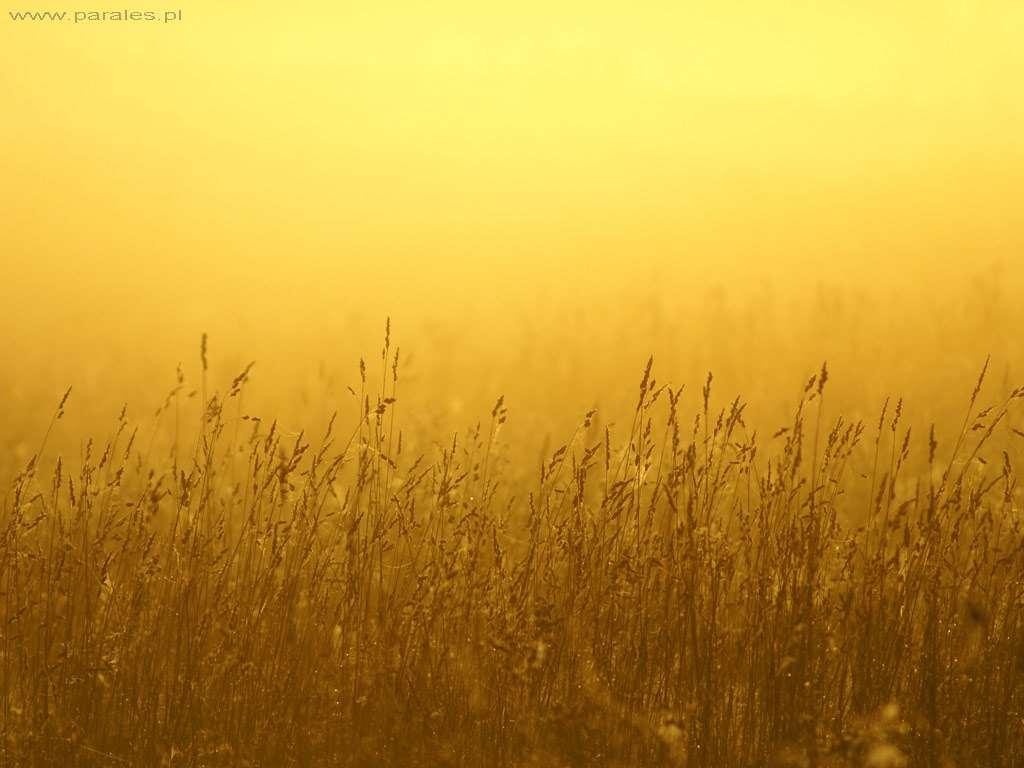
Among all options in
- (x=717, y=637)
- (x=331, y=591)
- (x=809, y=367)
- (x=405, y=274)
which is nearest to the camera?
(x=717, y=637)

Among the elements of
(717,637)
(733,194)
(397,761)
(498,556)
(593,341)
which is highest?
(733,194)

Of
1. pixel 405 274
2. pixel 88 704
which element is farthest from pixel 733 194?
pixel 88 704

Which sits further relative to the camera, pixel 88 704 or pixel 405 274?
pixel 405 274

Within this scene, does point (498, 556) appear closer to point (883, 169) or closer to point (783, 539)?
point (783, 539)

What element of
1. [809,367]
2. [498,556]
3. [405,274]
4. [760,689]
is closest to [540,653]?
[498,556]

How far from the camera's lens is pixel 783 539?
10.1 feet

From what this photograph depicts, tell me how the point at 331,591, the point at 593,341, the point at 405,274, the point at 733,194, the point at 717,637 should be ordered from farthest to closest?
the point at 733,194
the point at 405,274
the point at 593,341
the point at 331,591
the point at 717,637

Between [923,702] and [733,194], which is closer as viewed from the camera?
[923,702]

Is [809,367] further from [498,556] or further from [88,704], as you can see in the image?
[88,704]

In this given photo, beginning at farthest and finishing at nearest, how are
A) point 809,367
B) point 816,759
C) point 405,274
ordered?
point 405,274 < point 809,367 < point 816,759

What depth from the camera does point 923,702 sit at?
9.20 feet

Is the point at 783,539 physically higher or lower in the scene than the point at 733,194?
lower

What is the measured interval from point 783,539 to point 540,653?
819mm

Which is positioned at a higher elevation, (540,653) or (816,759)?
(540,653)
